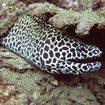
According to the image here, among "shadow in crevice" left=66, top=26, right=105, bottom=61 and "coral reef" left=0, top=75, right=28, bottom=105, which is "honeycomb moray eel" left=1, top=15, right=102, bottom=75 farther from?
"coral reef" left=0, top=75, right=28, bottom=105

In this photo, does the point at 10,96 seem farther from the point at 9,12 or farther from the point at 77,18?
the point at 9,12

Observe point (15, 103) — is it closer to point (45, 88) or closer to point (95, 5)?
point (45, 88)

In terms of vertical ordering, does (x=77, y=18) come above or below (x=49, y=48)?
above

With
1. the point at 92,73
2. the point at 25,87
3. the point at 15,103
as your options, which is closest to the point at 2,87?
the point at 15,103

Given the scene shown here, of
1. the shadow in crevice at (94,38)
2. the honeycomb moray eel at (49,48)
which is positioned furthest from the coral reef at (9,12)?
the shadow in crevice at (94,38)

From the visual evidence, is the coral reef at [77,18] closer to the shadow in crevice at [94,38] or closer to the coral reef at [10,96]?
the shadow in crevice at [94,38]

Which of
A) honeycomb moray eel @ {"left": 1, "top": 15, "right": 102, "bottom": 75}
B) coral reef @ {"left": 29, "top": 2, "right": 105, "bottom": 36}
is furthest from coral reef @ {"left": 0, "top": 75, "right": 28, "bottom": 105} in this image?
coral reef @ {"left": 29, "top": 2, "right": 105, "bottom": 36}

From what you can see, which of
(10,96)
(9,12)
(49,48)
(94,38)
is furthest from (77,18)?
(9,12)

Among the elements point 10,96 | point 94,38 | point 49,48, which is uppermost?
point 94,38

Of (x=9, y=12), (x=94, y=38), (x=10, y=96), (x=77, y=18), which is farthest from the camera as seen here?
(x=9, y=12)

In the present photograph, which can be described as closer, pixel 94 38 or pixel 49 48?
pixel 49 48
